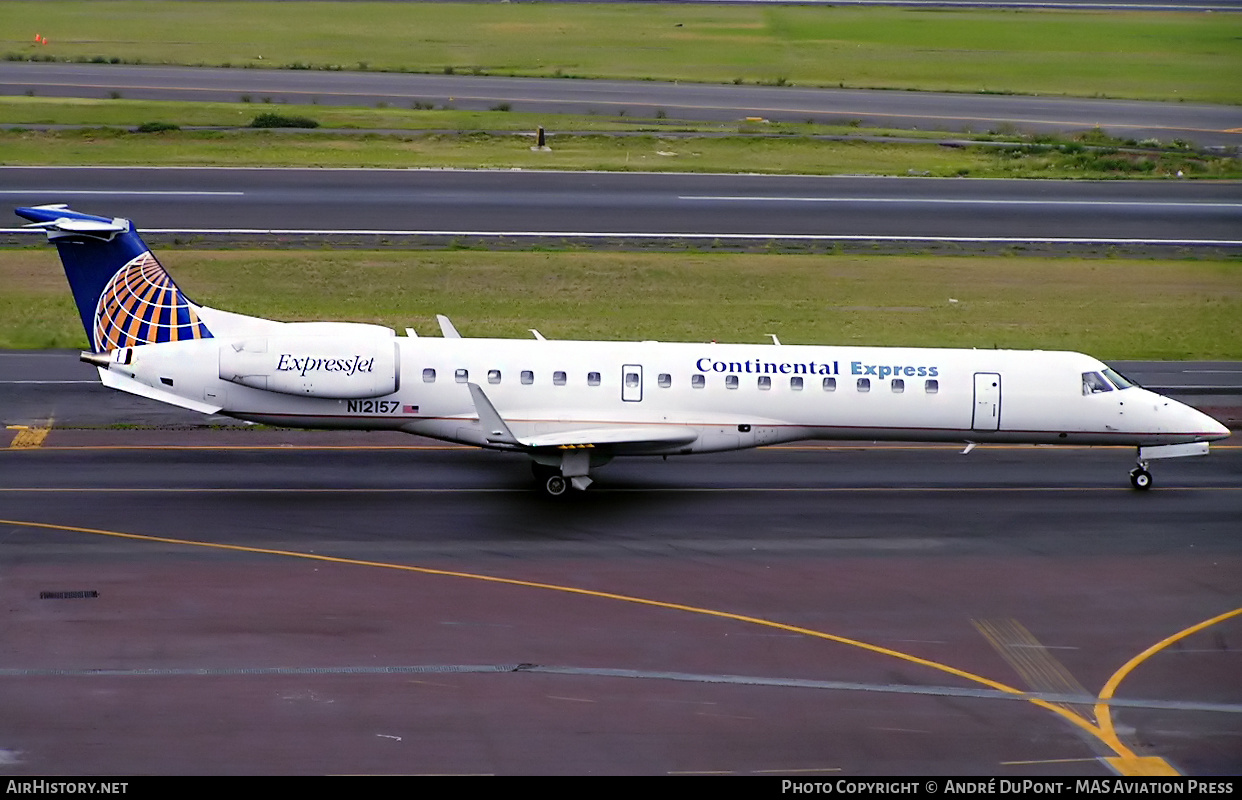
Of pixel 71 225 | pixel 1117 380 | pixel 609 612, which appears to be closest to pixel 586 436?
pixel 609 612

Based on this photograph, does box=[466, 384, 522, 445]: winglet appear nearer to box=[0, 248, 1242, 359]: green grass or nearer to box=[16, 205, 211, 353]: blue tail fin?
box=[16, 205, 211, 353]: blue tail fin

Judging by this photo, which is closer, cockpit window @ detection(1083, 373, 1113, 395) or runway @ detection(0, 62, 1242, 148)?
cockpit window @ detection(1083, 373, 1113, 395)

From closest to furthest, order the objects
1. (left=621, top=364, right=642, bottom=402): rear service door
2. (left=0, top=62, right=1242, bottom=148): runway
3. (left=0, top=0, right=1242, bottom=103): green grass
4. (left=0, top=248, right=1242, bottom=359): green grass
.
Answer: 1. (left=621, top=364, right=642, bottom=402): rear service door
2. (left=0, top=248, right=1242, bottom=359): green grass
3. (left=0, top=62, right=1242, bottom=148): runway
4. (left=0, top=0, right=1242, bottom=103): green grass

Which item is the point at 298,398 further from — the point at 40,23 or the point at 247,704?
the point at 40,23

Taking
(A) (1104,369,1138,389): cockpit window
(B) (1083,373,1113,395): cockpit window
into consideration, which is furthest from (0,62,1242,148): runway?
(B) (1083,373,1113,395): cockpit window

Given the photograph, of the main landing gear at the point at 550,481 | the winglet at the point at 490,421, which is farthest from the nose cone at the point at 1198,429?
the winglet at the point at 490,421

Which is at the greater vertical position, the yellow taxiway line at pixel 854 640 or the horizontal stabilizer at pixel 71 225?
the horizontal stabilizer at pixel 71 225

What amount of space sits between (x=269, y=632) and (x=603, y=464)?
890 cm

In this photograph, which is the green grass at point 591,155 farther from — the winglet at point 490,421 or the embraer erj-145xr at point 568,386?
the winglet at point 490,421

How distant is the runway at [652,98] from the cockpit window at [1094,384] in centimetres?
4013

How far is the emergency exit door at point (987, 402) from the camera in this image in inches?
1207

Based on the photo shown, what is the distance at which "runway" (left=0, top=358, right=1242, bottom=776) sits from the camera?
20.2 m

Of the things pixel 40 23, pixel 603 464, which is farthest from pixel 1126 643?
pixel 40 23

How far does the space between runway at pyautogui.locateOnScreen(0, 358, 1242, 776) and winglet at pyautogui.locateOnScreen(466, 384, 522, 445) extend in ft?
5.15
